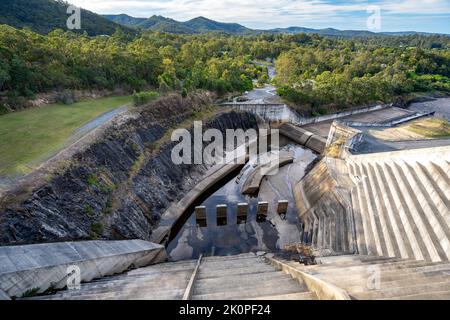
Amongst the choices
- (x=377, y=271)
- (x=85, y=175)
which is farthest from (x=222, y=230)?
(x=377, y=271)

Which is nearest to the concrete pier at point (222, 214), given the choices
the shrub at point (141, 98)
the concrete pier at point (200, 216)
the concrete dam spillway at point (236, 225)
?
the concrete dam spillway at point (236, 225)

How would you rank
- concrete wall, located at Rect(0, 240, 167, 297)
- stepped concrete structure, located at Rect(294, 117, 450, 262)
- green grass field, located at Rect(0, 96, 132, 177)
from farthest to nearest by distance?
green grass field, located at Rect(0, 96, 132, 177) → stepped concrete structure, located at Rect(294, 117, 450, 262) → concrete wall, located at Rect(0, 240, 167, 297)

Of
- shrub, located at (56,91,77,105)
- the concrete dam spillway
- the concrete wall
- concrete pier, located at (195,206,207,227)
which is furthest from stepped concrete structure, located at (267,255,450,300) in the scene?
shrub, located at (56,91,77,105)

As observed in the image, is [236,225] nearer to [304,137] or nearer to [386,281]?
[386,281]

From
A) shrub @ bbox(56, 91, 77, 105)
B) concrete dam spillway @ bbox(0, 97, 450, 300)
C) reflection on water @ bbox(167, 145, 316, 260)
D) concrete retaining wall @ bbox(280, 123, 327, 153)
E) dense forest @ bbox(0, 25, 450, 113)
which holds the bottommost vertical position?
reflection on water @ bbox(167, 145, 316, 260)

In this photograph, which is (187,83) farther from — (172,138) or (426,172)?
(426,172)

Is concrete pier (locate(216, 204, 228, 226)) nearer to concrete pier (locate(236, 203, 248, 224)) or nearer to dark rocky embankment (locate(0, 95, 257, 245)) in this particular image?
concrete pier (locate(236, 203, 248, 224))

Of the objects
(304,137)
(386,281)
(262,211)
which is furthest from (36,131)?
(304,137)
